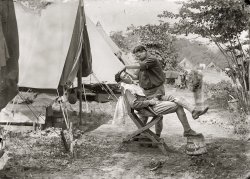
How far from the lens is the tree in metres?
9.51

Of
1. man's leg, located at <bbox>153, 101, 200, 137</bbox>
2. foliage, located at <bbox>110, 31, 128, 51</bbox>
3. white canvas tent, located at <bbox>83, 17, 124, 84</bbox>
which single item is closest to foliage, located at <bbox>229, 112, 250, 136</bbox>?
man's leg, located at <bbox>153, 101, 200, 137</bbox>

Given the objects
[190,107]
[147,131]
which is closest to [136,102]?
[147,131]

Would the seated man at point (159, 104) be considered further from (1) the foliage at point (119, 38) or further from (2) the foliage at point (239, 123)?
(1) the foliage at point (119, 38)

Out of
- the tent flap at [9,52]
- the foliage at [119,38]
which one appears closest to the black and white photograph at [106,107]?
the tent flap at [9,52]

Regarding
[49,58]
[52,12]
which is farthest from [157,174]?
[52,12]

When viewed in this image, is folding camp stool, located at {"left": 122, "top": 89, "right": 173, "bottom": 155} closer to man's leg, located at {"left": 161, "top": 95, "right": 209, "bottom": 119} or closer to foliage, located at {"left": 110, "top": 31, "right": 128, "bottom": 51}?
man's leg, located at {"left": 161, "top": 95, "right": 209, "bottom": 119}

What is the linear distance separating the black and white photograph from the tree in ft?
0.10

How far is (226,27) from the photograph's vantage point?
9734 millimetres

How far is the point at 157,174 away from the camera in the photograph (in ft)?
15.8

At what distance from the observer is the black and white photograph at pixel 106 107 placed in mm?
5000

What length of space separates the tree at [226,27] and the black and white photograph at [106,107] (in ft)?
0.10

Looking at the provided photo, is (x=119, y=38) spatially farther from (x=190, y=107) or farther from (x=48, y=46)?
(x=190, y=107)

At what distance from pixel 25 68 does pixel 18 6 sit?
106 inches

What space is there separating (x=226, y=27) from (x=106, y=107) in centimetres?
440
